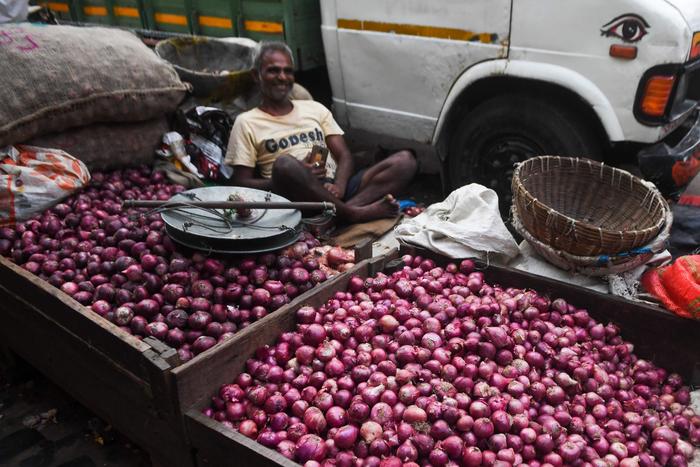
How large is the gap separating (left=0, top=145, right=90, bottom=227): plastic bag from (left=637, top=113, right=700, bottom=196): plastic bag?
3.80 m

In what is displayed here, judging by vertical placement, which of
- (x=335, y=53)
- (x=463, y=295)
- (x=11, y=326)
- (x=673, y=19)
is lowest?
(x=11, y=326)

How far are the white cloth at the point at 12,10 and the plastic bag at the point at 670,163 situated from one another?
512 centimetres

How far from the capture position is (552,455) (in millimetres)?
1901

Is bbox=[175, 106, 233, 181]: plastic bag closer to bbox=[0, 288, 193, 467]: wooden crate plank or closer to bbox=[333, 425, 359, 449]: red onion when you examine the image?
bbox=[0, 288, 193, 467]: wooden crate plank

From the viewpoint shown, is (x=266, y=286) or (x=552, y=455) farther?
(x=266, y=286)

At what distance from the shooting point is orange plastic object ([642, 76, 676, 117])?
3357mm

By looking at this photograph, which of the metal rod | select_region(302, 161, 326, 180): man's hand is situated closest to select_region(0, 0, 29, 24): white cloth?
select_region(302, 161, 326, 180): man's hand

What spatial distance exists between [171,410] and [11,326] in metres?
1.52

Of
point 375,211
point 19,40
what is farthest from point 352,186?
point 19,40

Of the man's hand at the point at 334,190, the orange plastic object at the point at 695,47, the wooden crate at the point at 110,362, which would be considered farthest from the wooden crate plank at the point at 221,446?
the orange plastic object at the point at 695,47

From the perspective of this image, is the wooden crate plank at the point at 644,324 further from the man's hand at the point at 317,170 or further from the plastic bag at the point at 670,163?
the man's hand at the point at 317,170

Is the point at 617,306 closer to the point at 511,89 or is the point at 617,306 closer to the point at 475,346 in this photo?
the point at 475,346

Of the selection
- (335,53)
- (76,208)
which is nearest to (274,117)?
(335,53)

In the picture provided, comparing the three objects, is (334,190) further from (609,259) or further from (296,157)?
(609,259)
